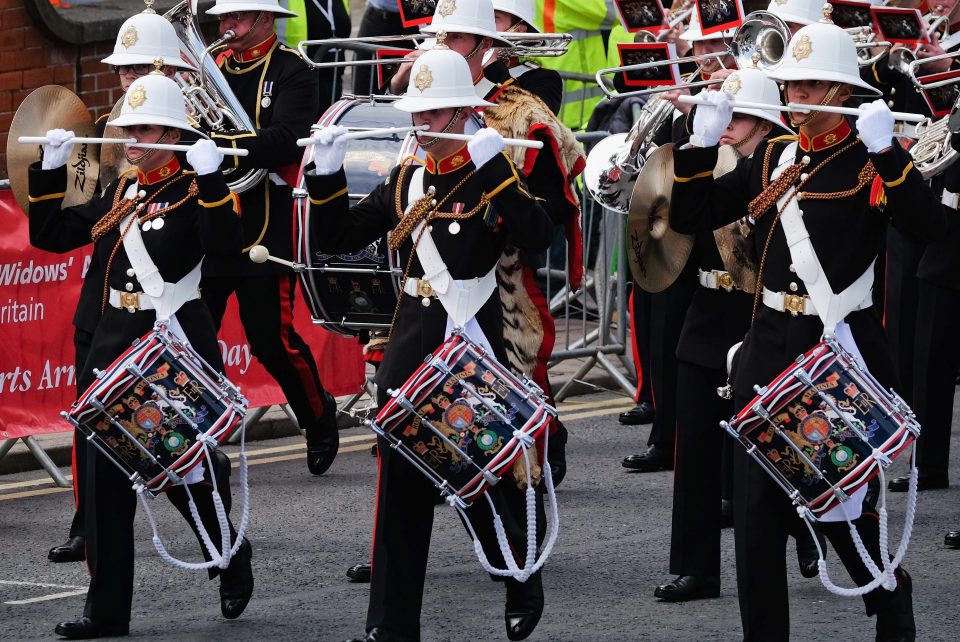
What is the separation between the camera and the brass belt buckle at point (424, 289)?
22.0ft

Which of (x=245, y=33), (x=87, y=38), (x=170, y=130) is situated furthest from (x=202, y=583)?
(x=87, y=38)

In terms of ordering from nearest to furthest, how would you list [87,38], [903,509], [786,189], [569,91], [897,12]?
[786,189] < [897,12] < [903,509] < [87,38] < [569,91]

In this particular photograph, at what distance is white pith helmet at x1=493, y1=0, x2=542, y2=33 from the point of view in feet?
28.8

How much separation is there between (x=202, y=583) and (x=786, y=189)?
2.85 metres

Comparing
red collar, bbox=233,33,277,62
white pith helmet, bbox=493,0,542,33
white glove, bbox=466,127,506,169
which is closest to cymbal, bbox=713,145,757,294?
white glove, bbox=466,127,506,169

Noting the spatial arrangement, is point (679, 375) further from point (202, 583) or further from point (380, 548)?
point (202, 583)

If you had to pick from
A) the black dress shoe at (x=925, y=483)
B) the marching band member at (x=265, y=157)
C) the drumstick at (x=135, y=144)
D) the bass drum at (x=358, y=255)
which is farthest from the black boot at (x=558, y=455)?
the drumstick at (x=135, y=144)

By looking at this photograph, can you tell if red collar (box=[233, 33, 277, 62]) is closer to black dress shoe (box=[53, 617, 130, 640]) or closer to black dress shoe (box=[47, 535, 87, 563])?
black dress shoe (box=[47, 535, 87, 563])

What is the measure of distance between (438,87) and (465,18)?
1.60 meters

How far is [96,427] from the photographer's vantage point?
679 cm

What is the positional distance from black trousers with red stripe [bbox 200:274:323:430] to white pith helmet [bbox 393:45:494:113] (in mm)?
2809

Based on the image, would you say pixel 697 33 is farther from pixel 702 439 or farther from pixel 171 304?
pixel 171 304

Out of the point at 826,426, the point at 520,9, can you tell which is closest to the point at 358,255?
the point at 520,9

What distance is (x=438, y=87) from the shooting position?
664 centimetres
